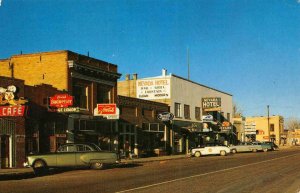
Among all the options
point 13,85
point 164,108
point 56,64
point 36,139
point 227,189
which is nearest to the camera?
point 227,189

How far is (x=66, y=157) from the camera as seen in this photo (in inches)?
1000

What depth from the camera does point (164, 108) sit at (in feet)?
168

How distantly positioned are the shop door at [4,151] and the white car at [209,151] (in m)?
24.5

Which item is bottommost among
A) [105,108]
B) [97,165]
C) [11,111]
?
[97,165]

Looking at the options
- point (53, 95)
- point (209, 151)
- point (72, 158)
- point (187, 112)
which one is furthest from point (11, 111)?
point (187, 112)

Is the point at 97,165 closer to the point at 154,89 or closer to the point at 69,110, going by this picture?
the point at 69,110

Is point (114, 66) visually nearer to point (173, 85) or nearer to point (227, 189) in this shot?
point (173, 85)

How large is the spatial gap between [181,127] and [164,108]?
434 cm

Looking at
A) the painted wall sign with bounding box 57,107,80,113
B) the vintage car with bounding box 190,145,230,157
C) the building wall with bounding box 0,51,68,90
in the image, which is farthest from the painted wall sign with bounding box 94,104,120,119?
the vintage car with bounding box 190,145,230,157

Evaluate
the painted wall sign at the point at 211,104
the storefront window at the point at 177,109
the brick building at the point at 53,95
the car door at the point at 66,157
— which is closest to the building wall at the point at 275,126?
the painted wall sign at the point at 211,104

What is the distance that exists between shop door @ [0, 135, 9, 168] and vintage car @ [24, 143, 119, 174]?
11.7 feet

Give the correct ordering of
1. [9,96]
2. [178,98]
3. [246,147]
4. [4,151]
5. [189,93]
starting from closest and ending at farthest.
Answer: [9,96]
[4,151]
[178,98]
[246,147]
[189,93]

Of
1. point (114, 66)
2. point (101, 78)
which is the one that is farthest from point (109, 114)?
point (114, 66)

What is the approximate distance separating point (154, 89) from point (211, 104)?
1196 centimetres
